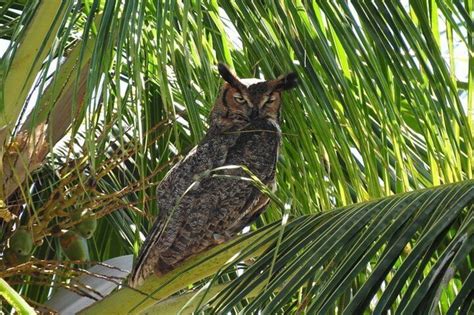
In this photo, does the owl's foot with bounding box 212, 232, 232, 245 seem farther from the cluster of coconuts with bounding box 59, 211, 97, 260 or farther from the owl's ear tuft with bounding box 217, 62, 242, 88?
the owl's ear tuft with bounding box 217, 62, 242, 88

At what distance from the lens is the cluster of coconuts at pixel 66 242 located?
3.11m

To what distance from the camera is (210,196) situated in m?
3.64

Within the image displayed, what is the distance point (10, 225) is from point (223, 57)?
0.91 metres

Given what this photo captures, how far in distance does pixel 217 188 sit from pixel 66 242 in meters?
0.57

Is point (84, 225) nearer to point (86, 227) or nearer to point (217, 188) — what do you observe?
point (86, 227)

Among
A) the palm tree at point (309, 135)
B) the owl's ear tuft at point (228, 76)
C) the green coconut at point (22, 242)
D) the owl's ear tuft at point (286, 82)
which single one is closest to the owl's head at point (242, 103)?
the owl's ear tuft at point (228, 76)

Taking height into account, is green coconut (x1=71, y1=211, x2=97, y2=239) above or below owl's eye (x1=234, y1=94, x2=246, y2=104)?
below

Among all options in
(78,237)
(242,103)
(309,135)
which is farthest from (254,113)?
(309,135)

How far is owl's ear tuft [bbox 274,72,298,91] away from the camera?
11.4 feet

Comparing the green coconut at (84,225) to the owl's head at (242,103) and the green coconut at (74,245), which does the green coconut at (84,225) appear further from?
the owl's head at (242,103)

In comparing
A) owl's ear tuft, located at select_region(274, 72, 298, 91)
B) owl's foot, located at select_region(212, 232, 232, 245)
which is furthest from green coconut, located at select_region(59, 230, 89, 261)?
owl's ear tuft, located at select_region(274, 72, 298, 91)

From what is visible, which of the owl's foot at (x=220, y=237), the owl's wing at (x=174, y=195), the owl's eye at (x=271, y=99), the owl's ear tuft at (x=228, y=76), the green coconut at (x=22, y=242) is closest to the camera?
the green coconut at (x=22, y=242)

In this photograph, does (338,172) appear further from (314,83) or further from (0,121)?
(0,121)

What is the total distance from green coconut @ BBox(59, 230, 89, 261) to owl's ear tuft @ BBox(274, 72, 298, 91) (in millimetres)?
878
